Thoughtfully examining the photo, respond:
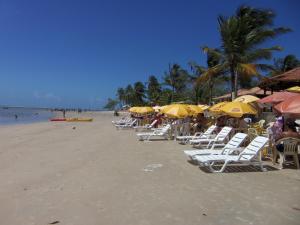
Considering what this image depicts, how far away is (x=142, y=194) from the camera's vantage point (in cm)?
544

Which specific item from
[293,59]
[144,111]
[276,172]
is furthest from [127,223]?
[293,59]

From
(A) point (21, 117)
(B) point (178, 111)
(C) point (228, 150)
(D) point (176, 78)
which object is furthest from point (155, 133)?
(A) point (21, 117)

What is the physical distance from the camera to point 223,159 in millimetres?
7062

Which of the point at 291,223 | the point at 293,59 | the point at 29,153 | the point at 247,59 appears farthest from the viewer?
the point at 293,59

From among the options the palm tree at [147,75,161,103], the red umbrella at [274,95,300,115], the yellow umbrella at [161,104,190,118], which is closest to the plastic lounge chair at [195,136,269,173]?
the red umbrella at [274,95,300,115]

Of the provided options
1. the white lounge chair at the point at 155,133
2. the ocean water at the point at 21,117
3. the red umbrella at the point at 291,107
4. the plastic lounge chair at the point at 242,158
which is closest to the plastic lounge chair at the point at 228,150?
the plastic lounge chair at the point at 242,158

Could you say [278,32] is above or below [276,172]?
above

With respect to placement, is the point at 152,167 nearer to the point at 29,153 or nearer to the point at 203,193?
the point at 203,193

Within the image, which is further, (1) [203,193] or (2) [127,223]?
(1) [203,193]

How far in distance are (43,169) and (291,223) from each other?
219 inches

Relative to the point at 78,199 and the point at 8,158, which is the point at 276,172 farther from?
the point at 8,158

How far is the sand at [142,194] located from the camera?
4410 mm

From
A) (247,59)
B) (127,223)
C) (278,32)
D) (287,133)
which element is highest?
(278,32)

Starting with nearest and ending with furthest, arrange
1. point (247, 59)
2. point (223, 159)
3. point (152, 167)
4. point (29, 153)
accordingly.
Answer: point (223, 159), point (152, 167), point (29, 153), point (247, 59)
